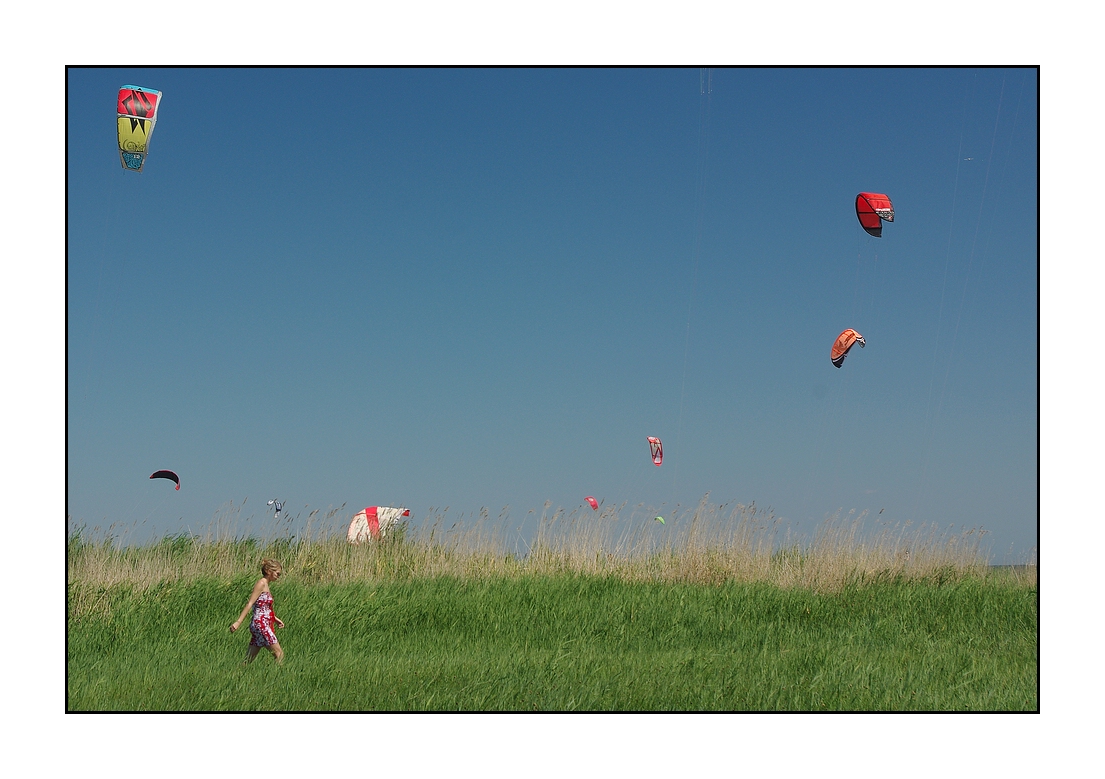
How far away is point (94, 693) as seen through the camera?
23.7 ft

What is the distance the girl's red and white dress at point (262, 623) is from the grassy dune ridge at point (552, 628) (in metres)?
0.23

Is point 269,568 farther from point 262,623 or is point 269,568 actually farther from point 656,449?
point 656,449

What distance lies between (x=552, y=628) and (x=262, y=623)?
297cm

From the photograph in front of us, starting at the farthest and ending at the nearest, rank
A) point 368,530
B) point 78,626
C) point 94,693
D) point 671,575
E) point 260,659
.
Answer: point 368,530
point 671,575
point 78,626
point 260,659
point 94,693

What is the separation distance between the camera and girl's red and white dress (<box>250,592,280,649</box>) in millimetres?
8141

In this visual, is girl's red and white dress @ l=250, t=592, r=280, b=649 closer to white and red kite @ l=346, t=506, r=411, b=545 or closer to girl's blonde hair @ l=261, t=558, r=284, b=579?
girl's blonde hair @ l=261, t=558, r=284, b=579

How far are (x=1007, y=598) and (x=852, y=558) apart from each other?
5.97 feet

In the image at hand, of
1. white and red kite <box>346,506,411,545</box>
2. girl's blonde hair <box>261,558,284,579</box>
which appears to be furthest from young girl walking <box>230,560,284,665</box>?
white and red kite <box>346,506,411,545</box>

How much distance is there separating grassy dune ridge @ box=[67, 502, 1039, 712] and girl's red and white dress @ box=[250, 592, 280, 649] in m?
0.23

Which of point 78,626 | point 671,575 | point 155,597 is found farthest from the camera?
point 671,575
